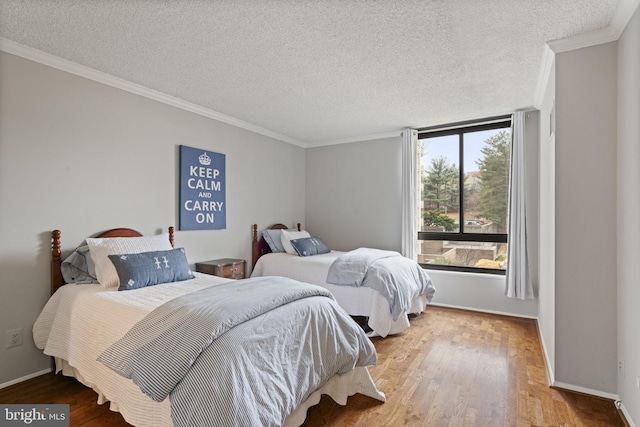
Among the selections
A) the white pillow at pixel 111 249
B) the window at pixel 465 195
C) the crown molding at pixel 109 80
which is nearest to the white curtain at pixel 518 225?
the window at pixel 465 195

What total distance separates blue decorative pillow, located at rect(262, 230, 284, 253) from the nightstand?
0.69 meters

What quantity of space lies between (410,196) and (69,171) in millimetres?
3802

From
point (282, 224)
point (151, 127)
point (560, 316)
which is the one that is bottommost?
point (560, 316)

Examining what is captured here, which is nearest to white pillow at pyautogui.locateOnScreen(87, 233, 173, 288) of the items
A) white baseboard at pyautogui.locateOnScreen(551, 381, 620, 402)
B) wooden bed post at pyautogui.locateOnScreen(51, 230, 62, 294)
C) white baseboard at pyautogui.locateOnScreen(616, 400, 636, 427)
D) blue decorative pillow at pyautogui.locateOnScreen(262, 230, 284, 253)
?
wooden bed post at pyautogui.locateOnScreen(51, 230, 62, 294)

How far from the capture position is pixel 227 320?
166cm

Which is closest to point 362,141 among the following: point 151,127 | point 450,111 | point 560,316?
point 450,111

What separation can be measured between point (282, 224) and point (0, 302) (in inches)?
127

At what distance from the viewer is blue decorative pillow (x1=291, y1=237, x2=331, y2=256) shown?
170 inches

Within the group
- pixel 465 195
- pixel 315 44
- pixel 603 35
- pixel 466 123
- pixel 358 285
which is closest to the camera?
pixel 603 35

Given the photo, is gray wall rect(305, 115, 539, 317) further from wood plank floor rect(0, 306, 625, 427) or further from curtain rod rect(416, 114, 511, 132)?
wood plank floor rect(0, 306, 625, 427)

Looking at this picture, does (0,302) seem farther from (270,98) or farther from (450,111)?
(450,111)

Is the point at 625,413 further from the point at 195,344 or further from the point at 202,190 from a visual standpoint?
A: the point at 202,190

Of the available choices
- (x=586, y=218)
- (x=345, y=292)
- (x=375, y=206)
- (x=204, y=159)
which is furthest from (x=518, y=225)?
(x=204, y=159)

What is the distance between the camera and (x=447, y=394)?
2.31 meters
